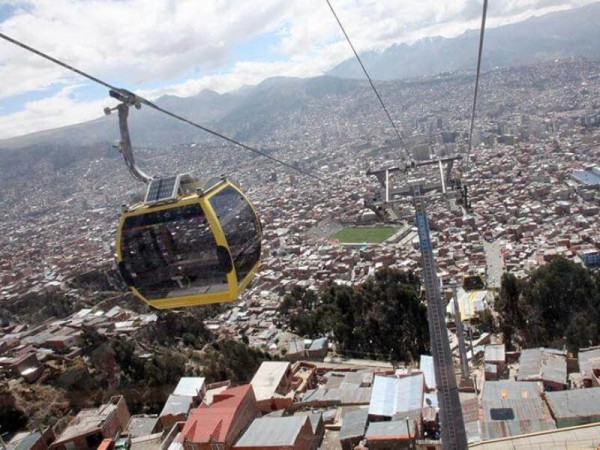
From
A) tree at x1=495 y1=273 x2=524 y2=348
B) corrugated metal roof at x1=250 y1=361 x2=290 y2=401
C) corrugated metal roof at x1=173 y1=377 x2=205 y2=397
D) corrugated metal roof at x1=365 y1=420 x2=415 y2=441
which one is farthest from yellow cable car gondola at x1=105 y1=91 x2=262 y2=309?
tree at x1=495 y1=273 x2=524 y2=348

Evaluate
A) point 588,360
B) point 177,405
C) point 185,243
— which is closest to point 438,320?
point 185,243

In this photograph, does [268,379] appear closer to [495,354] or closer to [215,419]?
[215,419]

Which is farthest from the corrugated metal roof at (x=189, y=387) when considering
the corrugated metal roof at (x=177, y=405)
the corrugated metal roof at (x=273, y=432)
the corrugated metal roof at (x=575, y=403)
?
the corrugated metal roof at (x=575, y=403)

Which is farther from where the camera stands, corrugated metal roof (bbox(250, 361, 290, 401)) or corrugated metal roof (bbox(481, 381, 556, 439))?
corrugated metal roof (bbox(250, 361, 290, 401))

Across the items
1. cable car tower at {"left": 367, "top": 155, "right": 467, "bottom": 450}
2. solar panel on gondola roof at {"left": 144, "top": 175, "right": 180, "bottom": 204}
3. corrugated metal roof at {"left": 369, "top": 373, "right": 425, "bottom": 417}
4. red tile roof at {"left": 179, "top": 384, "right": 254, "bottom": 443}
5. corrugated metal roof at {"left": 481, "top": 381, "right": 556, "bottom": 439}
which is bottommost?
corrugated metal roof at {"left": 369, "top": 373, "right": 425, "bottom": 417}

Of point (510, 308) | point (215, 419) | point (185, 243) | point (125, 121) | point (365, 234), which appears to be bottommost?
point (365, 234)

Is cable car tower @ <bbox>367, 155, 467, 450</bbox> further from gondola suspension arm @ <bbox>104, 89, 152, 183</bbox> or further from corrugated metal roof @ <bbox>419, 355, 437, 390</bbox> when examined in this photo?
corrugated metal roof @ <bbox>419, 355, 437, 390</bbox>

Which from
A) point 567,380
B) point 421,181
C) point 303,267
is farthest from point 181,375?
point 303,267
